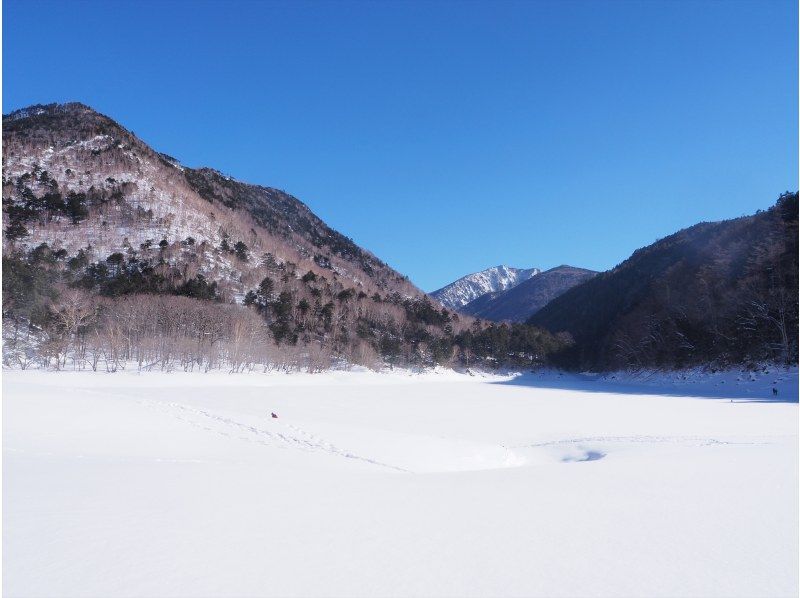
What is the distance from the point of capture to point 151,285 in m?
60.6

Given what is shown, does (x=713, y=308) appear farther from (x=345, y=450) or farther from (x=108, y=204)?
(x=108, y=204)

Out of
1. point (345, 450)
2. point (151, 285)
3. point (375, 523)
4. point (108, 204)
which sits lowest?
point (345, 450)

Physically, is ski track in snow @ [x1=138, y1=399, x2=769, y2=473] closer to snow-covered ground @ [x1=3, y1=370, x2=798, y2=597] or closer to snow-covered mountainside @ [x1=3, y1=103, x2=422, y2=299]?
snow-covered ground @ [x1=3, y1=370, x2=798, y2=597]

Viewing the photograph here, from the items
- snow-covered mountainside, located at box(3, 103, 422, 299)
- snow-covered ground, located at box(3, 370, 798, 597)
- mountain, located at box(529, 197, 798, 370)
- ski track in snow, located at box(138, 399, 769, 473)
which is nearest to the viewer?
snow-covered ground, located at box(3, 370, 798, 597)

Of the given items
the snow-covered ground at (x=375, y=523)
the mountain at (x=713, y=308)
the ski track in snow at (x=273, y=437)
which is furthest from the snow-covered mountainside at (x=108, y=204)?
the snow-covered ground at (x=375, y=523)

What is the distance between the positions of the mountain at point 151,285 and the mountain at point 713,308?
59.2 feet

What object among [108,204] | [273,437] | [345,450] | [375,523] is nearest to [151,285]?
[108,204]

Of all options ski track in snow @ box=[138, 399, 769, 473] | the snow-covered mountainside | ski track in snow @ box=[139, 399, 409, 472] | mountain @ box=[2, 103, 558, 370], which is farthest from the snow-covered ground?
the snow-covered mountainside

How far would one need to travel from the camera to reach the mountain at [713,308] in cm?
4941

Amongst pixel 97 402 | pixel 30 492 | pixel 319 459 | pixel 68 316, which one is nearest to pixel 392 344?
pixel 68 316

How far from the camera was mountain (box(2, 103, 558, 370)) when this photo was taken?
44281 millimetres

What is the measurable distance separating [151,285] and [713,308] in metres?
81.0

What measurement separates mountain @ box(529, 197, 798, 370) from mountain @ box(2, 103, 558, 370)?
18057mm

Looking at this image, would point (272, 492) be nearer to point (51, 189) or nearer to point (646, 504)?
point (646, 504)
